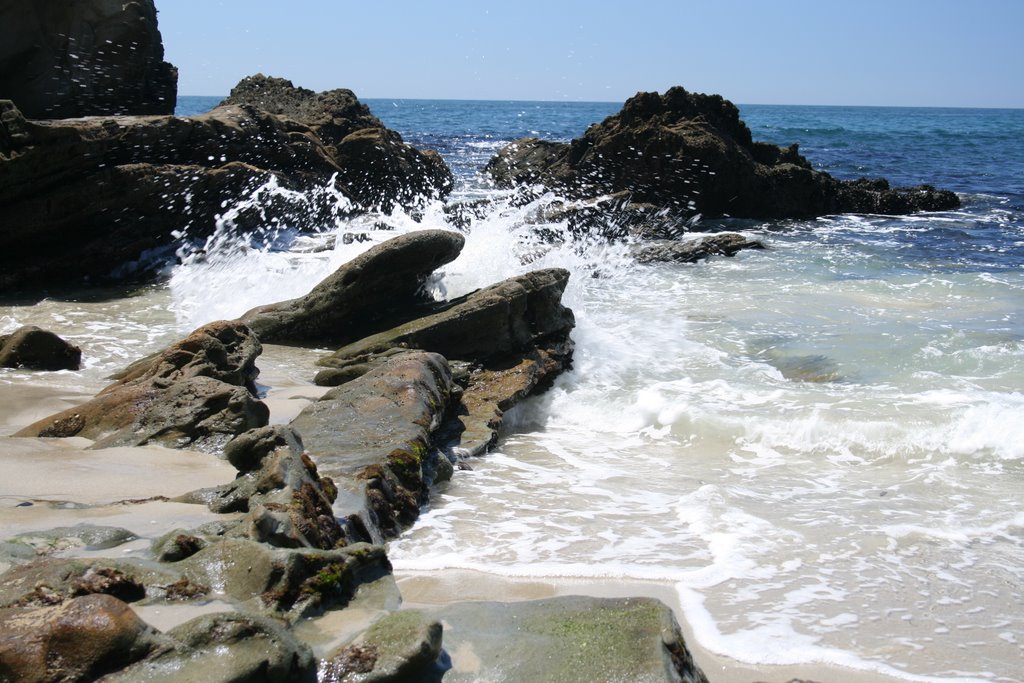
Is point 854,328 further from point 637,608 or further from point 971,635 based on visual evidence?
point 637,608

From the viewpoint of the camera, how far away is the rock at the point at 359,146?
59.2ft

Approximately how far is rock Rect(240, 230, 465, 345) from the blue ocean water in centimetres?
140

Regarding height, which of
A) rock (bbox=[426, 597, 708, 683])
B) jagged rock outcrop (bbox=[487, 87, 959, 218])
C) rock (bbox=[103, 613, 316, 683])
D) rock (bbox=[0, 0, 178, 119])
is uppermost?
rock (bbox=[0, 0, 178, 119])

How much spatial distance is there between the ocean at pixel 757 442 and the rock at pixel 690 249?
363mm

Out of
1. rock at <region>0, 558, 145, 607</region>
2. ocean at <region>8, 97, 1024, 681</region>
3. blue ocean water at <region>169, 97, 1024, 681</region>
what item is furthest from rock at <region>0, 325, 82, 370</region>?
rock at <region>0, 558, 145, 607</region>

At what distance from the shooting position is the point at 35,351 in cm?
716

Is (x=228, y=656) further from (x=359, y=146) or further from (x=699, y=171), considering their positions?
(x=699, y=171)

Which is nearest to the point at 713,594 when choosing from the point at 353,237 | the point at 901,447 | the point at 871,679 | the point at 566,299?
the point at 871,679

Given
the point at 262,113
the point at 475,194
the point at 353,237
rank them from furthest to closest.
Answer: the point at 475,194
the point at 262,113
the point at 353,237

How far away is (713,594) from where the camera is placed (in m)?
4.23

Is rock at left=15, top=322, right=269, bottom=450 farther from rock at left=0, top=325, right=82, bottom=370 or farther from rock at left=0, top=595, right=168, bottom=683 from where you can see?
rock at left=0, top=595, right=168, bottom=683

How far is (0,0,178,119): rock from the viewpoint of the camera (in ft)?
39.7

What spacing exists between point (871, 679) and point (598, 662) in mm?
1336

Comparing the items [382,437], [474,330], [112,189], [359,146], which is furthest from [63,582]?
[359,146]
